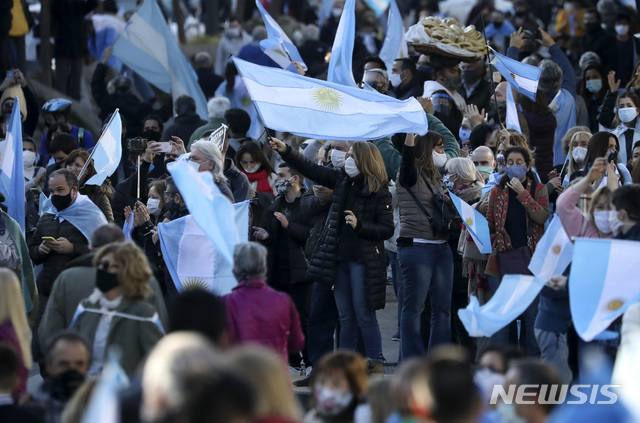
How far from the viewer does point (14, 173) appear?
10.9 meters

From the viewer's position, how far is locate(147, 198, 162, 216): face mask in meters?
11.3

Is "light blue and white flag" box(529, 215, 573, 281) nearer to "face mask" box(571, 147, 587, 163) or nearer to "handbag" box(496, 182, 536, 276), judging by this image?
"handbag" box(496, 182, 536, 276)

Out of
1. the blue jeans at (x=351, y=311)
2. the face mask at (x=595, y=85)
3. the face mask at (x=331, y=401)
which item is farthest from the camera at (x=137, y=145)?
the face mask at (x=331, y=401)

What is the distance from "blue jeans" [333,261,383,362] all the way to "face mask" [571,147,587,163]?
241 cm

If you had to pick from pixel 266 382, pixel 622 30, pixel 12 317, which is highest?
pixel 266 382

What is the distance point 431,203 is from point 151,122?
4.74 meters

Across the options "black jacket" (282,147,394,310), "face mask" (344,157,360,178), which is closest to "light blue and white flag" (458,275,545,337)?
"black jacket" (282,147,394,310)

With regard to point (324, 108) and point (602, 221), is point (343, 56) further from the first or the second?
point (602, 221)

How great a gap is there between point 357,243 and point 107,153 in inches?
119

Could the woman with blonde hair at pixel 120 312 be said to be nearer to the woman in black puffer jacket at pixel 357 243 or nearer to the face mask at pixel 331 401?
the face mask at pixel 331 401

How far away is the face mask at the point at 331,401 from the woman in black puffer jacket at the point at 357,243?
136 inches

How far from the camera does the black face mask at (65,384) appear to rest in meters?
6.72

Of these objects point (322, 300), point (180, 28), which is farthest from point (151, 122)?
point (180, 28)

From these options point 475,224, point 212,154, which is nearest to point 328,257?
point 475,224
